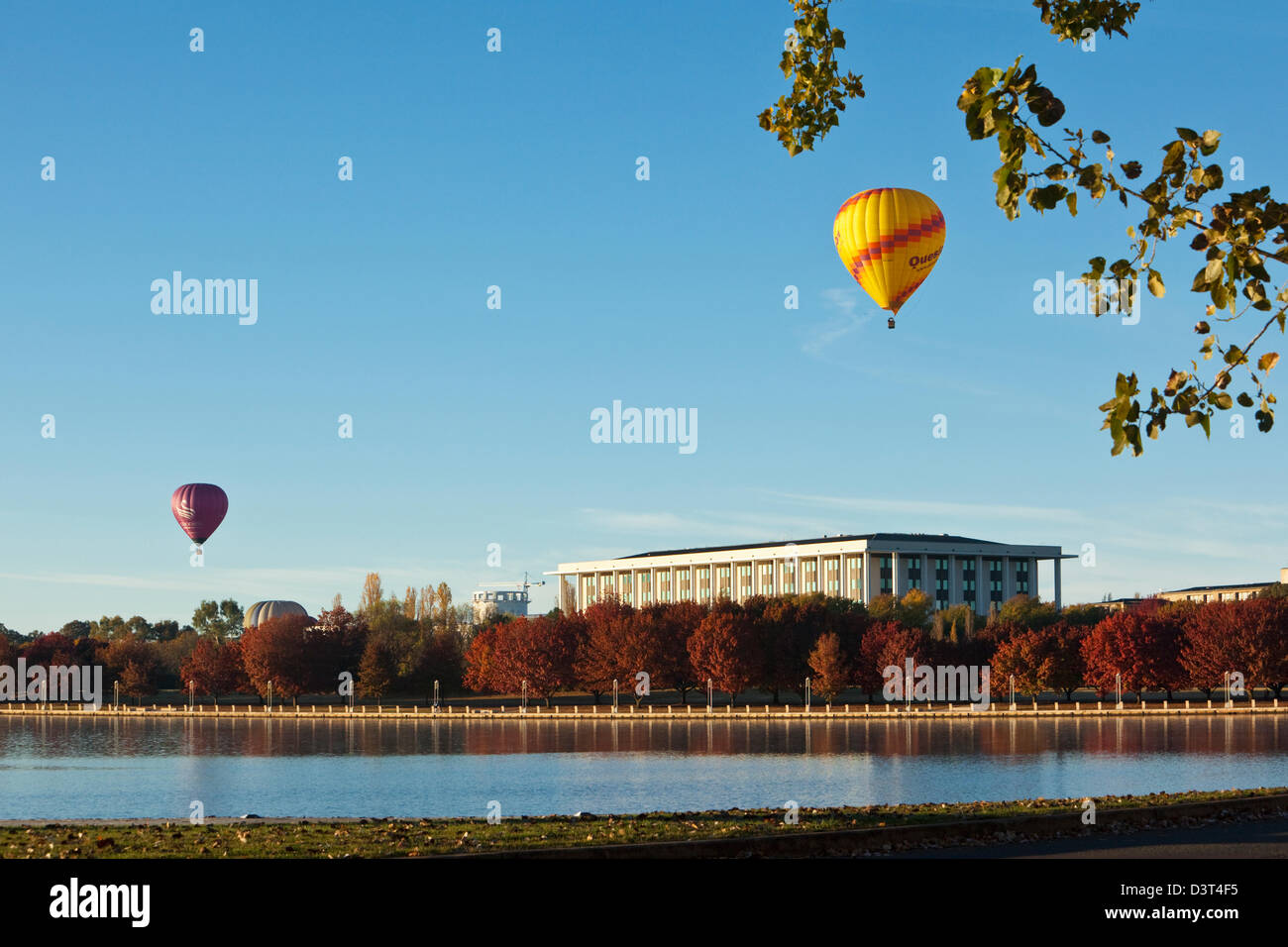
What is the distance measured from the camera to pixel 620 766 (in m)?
66.1

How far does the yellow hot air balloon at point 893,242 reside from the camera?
4928cm

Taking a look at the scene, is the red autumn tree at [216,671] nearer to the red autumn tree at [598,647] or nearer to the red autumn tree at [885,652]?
the red autumn tree at [598,647]

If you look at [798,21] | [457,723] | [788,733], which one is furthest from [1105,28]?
[457,723]

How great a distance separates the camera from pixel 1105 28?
1496cm

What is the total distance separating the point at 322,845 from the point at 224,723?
4546 inches

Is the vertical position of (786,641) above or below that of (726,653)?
above

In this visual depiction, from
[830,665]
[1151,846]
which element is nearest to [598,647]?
[830,665]

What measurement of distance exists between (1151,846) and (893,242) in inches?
1234

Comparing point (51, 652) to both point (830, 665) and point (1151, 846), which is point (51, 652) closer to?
point (830, 665)

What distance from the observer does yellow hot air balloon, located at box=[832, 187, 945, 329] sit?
162 ft

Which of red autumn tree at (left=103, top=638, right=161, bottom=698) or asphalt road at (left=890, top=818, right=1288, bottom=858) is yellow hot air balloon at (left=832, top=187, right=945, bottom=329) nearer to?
asphalt road at (left=890, top=818, right=1288, bottom=858)

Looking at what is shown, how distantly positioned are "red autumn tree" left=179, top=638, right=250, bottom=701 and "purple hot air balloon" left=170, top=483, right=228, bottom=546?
37482 millimetres

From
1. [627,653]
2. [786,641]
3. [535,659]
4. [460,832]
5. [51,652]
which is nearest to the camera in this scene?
[460,832]

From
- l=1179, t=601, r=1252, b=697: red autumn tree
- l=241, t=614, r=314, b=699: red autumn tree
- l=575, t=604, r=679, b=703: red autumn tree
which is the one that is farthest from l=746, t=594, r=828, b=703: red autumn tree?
l=241, t=614, r=314, b=699: red autumn tree
